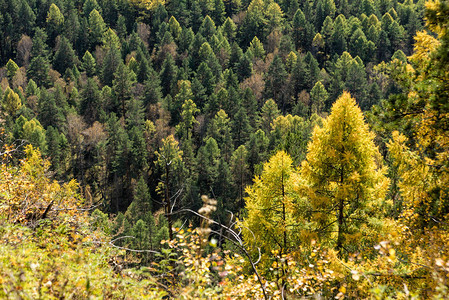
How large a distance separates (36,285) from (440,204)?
7710mm

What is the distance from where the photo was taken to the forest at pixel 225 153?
5.28 meters

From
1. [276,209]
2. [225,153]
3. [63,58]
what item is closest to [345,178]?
[276,209]

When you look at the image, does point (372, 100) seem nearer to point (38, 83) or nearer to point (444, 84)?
point (444, 84)

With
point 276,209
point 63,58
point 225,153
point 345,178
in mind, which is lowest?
point 225,153

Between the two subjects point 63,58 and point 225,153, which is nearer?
point 225,153

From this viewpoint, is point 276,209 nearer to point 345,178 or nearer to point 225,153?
point 345,178

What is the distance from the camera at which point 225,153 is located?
53.7 meters

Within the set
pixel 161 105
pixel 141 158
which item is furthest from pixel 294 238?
pixel 161 105

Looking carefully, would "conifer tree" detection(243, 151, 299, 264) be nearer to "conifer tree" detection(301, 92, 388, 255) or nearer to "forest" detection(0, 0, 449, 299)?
"forest" detection(0, 0, 449, 299)

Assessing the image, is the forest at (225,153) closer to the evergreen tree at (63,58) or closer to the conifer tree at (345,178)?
the conifer tree at (345,178)

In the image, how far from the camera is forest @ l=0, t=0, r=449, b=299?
5281mm

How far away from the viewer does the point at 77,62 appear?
8425 centimetres

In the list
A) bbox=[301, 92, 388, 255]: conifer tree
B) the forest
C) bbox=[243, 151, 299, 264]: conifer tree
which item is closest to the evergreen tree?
the forest

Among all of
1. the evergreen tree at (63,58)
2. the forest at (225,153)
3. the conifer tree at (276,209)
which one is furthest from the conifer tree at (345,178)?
the evergreen tree at (63,58)
